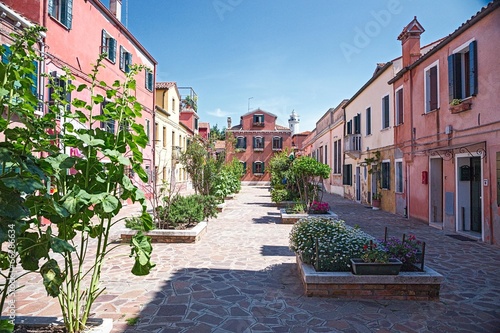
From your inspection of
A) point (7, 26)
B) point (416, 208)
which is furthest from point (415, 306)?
point (7, 26)

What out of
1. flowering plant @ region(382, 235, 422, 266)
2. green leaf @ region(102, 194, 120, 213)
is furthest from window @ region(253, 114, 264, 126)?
green leaf @ region(102, 194, 120, 213)

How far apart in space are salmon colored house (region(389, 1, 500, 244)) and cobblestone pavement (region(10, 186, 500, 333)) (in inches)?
85.5

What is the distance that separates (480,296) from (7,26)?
39.3 ft

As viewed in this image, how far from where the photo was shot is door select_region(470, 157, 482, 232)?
Result: 30.7ft

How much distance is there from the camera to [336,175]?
998 inches

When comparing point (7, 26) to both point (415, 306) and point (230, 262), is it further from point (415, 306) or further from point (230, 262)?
point (415, 306)

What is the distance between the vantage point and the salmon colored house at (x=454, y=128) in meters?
8.30

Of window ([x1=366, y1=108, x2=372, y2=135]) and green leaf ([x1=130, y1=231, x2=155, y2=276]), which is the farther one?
window ([x1=366, y1=108, x2=372, y2=135])

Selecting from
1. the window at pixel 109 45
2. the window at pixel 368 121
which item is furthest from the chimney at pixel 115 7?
the window at pixel 368 121

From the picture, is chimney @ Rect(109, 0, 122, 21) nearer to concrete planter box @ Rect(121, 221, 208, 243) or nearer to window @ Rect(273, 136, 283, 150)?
concrete planter box @ Rect(121, 221, 208, 243)

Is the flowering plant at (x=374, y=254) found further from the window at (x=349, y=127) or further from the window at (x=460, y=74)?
the window at (x=349, y=127)

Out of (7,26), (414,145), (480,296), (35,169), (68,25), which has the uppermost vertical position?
(68,25)

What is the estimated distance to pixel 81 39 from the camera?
40.3ft

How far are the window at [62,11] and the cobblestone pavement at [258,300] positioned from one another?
861 centimetres
